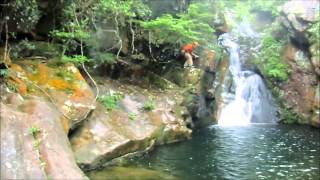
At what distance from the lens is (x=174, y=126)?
17.1 meters

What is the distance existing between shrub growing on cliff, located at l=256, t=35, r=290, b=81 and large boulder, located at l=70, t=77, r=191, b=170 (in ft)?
31.4

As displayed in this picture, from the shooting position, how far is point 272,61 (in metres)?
27.0

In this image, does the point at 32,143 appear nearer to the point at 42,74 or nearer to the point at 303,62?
the point at 42,74

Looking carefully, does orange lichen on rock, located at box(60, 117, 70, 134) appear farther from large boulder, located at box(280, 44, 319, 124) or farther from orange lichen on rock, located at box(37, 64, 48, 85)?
large boulder, located at box(280, 44, 319, 124)

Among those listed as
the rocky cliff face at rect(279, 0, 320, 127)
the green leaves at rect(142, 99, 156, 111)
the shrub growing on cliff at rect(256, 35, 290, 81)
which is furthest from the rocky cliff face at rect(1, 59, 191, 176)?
the shrub growing on cliff at rect(256, 35, 290, 81)

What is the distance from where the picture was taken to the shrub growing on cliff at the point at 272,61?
26.0 m

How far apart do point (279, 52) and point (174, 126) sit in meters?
13.3

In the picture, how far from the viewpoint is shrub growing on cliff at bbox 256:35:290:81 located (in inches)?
1022

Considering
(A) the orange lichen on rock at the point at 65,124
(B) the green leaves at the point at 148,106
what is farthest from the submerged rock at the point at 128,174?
(B) the green leaves at the point at 148,106

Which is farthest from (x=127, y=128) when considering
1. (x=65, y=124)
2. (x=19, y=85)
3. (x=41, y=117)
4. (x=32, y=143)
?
(x=32, y=143)

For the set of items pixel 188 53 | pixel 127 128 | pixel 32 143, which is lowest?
pixel 127 128

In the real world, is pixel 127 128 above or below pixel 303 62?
below

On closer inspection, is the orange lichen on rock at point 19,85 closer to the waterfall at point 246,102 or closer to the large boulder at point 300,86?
the waterfall at point 246,102

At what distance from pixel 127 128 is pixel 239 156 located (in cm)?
402
